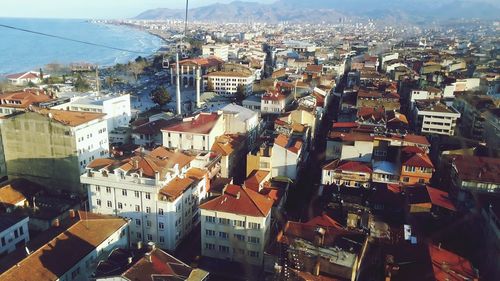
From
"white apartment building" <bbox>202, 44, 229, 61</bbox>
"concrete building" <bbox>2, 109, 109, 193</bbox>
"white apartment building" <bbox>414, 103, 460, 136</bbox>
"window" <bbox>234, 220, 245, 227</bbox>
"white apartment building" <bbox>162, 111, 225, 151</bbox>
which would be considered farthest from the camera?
"white apartment building" <bbox>202, 44, 229, 61</bbox>

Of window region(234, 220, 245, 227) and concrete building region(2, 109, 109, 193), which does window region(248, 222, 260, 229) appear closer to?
window region(234, 220, 245, 227)


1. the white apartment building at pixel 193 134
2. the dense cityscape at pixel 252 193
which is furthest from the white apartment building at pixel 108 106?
the white apartment building at pixel 193 134

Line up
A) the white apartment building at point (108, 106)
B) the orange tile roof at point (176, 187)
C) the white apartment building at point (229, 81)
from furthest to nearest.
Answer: the white apartment building at point (229, 81) → the white apartment building at point (108, 106) → the orange tile roof at point (176, 187)

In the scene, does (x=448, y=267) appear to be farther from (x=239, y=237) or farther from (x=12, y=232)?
(x=12, y=232)

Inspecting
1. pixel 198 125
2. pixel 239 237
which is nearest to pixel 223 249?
pixel 239 237

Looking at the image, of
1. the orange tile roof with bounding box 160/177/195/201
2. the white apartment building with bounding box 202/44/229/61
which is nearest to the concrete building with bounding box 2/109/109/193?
the orange tile roof with bounding box 160/177/195/201

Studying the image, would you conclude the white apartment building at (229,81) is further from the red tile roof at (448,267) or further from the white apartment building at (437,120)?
the red tile roof at (448,267)
